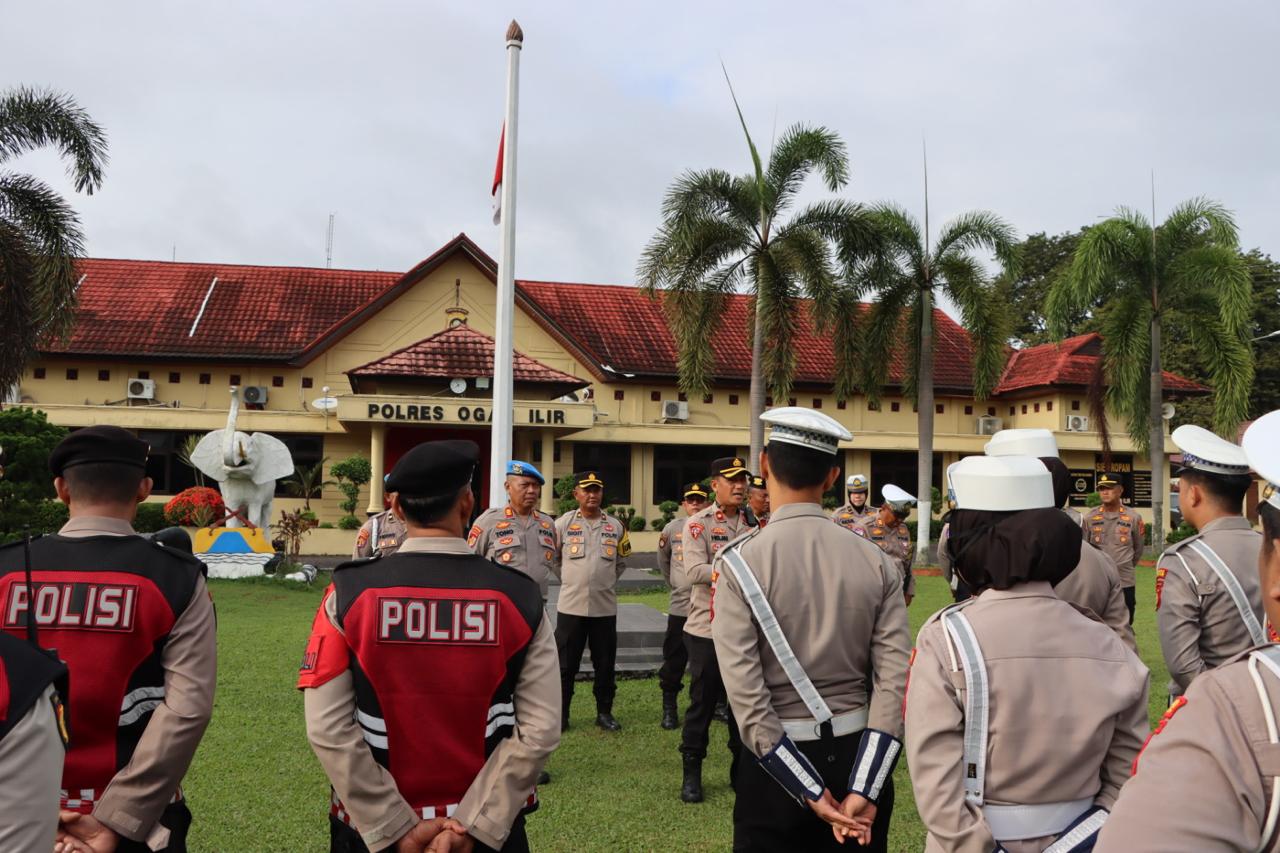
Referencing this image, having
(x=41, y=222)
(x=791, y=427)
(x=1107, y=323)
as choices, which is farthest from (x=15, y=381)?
(x=1107, y=323)

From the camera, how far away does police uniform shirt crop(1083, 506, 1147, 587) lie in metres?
10.2

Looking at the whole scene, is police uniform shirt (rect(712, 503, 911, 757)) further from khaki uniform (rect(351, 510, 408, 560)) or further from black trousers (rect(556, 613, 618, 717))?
khaki uniform (rect(351, 510, 408, 560))

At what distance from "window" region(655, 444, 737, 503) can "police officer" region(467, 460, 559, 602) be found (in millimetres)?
21743

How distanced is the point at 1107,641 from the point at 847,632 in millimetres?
844

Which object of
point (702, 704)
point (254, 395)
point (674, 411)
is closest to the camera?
point (702, 704)

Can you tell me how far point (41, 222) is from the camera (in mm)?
15367

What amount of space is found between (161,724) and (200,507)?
19.0 m

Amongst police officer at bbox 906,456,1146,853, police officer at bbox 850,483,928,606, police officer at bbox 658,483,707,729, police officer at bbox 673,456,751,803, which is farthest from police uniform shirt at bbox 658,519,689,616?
police officer at bbox 906,456,1146,853

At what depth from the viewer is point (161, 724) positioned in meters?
2.66

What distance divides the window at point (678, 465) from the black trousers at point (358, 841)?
87.4 ft

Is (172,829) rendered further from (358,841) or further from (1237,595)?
(1237,595)

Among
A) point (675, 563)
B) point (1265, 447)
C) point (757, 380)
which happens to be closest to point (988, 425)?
point (757, 380)

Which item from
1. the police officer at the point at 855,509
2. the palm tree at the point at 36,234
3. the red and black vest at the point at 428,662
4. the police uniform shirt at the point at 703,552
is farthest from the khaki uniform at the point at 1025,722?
the palm tree at the point at 36,234

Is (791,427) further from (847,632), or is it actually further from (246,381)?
(246,381)
